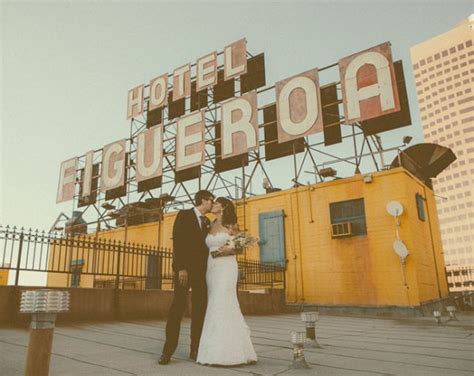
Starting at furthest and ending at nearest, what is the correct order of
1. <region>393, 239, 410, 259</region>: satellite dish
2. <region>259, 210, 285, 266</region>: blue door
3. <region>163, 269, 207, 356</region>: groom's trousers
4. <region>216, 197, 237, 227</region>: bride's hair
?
<region>259, 210, 285, 266</region>: blue door → <region>393, 239, 410, 259</region>: satellite dish → <region>216, 197, 237, 227</region>: bride's hair → <region>163, 269, 207, 356</region>: groom's trousers

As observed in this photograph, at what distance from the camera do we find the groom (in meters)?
3.81

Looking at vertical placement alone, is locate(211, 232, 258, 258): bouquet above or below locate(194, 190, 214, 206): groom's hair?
below

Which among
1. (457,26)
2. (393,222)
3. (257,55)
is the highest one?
(457,26)

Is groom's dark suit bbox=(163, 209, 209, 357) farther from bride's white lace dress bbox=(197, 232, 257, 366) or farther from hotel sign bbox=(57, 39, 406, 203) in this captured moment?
hotel sign bbox=(57, 39, 406, 203)

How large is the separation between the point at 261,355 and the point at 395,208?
32.1 ft

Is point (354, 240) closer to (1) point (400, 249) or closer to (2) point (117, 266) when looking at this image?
(1) point (400, 249)

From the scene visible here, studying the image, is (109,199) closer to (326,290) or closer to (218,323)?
(326,290)

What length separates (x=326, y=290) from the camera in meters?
13.5

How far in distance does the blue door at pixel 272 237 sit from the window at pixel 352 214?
2218 millimetres

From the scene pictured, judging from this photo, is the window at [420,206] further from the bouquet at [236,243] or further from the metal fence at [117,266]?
the bouquet at [236,243]

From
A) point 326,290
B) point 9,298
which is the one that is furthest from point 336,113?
point 9,298

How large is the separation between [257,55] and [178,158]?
23.1ft

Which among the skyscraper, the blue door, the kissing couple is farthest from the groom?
the skyscraper

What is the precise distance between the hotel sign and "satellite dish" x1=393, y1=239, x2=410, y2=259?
506 centimetres
